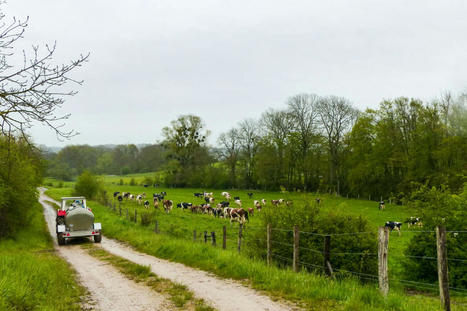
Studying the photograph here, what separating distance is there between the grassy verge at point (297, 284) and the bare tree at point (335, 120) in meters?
45.2

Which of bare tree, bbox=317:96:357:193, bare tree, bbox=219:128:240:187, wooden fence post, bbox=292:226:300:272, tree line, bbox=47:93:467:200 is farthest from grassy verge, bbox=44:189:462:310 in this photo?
bare tree, bbox=219:128:240:187

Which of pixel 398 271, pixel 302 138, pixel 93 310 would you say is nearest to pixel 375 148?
pixel 302 138

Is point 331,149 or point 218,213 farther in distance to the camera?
point 331,149

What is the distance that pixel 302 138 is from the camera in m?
58.3

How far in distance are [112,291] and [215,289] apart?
2811mm

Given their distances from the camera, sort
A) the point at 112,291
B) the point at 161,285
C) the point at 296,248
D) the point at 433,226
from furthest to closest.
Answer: the point at 433,226 → the point at 296,248 → the point at 161,285 → the point at 112,291

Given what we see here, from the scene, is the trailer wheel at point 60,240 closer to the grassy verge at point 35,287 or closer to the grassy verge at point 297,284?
the grassy verge at point 297,284

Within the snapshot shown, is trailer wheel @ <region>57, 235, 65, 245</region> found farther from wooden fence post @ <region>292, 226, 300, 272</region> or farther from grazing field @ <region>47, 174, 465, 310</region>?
wooden fence post @ <region>292, 226, 300, 272</region>

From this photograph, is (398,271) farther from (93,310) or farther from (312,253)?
(93,310)

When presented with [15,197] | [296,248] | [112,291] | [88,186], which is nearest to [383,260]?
[296,248]

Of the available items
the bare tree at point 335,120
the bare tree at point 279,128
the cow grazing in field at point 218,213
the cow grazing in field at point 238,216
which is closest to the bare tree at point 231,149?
the bare tree at point 279,128

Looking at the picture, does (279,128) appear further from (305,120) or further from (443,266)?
(443,266)

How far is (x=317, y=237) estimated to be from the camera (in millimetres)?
11562

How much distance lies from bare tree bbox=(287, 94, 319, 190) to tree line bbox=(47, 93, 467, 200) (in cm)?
16
